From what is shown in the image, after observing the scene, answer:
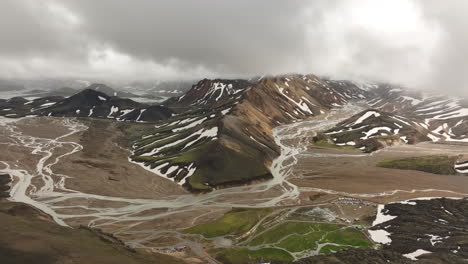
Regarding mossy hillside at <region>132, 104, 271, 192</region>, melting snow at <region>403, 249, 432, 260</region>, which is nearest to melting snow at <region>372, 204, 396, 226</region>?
melting snow at <region>403, 249, 432, 260</region>

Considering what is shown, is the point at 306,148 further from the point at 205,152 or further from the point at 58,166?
the point at 58,166

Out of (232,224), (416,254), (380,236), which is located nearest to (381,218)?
(380,236)

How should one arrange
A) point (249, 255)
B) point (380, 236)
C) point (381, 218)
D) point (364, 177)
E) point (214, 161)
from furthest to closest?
point (214, 161), point (364, 177), point (381, 218), point (380, 236), point (249, 255)

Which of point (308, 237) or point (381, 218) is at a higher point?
point (381, 218)

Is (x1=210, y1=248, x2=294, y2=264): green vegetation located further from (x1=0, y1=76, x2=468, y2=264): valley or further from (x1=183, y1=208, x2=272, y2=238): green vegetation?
(x1=183, y1=208, x2=272, y2=238): green vegetation

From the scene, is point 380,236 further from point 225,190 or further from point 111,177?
point 111,177

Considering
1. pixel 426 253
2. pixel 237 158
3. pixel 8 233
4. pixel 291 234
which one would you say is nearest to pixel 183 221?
pixel 291 234

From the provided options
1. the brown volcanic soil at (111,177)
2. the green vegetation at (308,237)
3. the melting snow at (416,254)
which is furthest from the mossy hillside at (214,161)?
the melting snow at (416,254)
